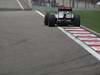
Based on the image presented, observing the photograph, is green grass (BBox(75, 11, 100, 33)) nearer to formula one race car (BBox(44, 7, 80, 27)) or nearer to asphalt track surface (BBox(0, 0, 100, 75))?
formula one race car (BBox(44, 7, 80, 27))

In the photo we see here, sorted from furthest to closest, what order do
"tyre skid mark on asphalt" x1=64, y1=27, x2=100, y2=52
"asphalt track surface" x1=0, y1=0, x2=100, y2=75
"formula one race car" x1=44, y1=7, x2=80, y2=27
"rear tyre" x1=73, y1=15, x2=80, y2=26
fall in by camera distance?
"rear tyre" x1=73, y1=15, x2=80, y2=26
"formula one race car" x1=44, y1=7, x2=80, y2=27
"tyre skid mark on asphalt" x1=64, y1=27, x2=100, y2=52
"asphalt track surface" x1=0, y1=0, x2=100, y2=75

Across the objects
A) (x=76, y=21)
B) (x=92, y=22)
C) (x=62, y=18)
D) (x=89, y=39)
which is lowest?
(x=92, y=22)

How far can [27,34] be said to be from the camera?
1788 centimetres

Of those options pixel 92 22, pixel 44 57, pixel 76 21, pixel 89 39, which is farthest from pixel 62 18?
pixel 44 57

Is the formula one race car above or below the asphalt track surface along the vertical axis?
above

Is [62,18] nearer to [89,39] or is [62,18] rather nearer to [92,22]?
[92,22]

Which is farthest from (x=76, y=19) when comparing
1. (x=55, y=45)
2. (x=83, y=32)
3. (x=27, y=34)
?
(x=55, y=45)

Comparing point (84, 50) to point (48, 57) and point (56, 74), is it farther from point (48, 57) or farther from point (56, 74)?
point (56, 74)

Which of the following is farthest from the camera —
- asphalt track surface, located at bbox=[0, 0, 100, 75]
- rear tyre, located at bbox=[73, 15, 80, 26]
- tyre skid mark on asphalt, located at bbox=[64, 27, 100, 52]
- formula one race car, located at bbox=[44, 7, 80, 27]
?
rear tyre, located at bbox=[73, 15, 80, 26]

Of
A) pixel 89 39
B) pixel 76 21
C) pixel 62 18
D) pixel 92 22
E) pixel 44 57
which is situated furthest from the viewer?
pixel 92 22

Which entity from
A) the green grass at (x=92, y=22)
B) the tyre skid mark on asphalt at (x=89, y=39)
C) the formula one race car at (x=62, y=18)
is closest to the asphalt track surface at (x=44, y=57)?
the tyre skid mark on asphalt at (x=89, y=39)

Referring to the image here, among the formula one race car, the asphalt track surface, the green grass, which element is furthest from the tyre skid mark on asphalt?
the formula one race car

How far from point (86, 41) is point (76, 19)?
6.16 m

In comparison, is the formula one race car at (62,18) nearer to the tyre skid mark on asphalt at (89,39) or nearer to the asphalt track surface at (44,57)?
the tyre skid mark on asphalt at (89,39)
